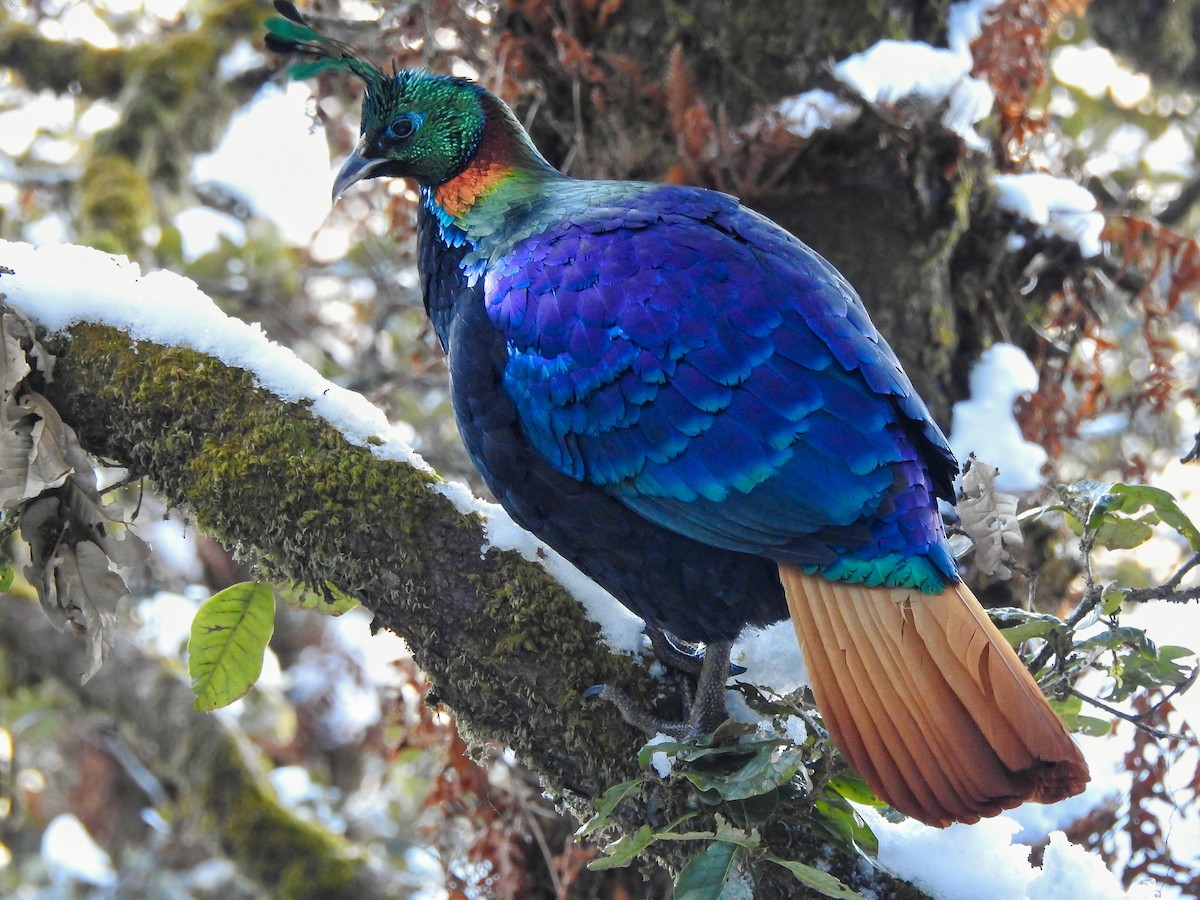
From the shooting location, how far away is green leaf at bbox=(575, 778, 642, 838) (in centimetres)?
166

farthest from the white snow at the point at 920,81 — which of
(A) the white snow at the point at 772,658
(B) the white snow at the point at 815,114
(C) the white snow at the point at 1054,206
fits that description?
(A) the white snow at the point at 772,658

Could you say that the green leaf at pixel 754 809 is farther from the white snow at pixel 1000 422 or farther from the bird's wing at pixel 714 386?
the white snow at pixel 1000 422

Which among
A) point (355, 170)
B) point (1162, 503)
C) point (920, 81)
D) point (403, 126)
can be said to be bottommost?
point (355, 170)

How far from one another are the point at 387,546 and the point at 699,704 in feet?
1.89

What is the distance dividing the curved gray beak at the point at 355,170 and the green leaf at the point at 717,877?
153 cm

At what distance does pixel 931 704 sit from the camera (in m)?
1.66

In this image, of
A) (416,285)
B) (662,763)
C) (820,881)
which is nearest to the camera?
(820,881)

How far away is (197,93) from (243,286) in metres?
0.78

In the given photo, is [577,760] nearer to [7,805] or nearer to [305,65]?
[305,65]

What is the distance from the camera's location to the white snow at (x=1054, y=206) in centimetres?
275

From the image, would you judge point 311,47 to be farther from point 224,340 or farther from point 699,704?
point 699,704

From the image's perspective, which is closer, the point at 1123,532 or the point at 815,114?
the point at 1123,532

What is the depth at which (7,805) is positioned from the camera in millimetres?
5148

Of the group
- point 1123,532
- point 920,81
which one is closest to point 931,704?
point 1123,532
